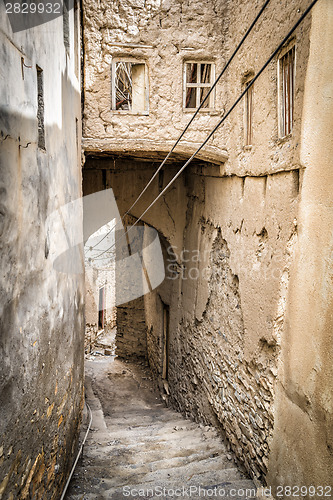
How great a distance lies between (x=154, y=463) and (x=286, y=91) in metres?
4.00

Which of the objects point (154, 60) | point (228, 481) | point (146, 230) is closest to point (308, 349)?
point (228, 481)

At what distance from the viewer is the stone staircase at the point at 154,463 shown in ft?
12.5

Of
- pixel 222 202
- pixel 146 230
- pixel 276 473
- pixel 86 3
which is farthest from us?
pixel 146 230

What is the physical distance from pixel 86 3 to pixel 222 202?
Answer: 289 centimetres

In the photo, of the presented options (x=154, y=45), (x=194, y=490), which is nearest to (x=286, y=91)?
(x=154, y=45)

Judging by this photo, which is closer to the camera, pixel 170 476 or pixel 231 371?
pixel 170 476

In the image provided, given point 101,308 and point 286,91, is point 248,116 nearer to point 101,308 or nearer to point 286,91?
point 286,91

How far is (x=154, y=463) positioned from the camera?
4.43 m

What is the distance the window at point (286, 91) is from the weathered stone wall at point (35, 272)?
197cm

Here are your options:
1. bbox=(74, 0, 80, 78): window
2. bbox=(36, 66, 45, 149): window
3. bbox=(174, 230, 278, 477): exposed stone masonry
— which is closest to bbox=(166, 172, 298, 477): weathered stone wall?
bbox=(174, 230, 278, 477): exposed stone masonry

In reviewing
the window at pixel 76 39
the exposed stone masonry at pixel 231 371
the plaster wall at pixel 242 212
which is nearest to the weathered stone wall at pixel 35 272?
the window at pixel 76 39

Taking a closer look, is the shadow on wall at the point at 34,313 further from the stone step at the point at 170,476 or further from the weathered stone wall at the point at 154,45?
the weathered stone wall at the point at 154,45

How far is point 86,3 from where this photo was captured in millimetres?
4840

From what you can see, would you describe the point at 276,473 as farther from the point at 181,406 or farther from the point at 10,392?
the point at 181,406
